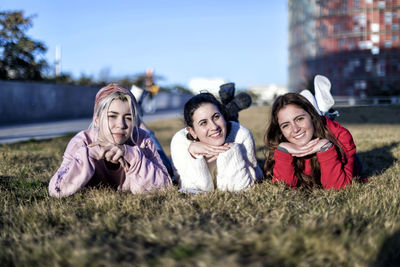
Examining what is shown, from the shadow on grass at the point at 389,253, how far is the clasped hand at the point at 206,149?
69.5 inches

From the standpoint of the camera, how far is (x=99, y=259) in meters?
1.79

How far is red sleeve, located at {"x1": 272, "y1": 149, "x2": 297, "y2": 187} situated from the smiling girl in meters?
0.96

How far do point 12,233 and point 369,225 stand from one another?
1940 mm

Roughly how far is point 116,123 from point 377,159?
387cm

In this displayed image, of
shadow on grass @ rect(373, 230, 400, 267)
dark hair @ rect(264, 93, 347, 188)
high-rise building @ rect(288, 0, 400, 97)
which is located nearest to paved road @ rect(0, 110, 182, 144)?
dark hair @ rect(264, 93, 347, 188)

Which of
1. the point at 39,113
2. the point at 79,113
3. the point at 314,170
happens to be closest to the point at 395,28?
the point at 79,113

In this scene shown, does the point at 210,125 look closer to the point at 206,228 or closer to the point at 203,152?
the point at 203,152

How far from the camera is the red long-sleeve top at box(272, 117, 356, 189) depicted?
3.46 meters

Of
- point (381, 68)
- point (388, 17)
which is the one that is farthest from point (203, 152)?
point (388, 17)

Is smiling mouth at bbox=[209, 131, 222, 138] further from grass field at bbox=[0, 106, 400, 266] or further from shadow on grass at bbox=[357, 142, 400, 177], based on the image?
shadow on grass at bbox=[357, 142, 400, 177]

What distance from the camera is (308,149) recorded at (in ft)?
11.5

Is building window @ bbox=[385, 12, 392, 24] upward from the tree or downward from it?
upward

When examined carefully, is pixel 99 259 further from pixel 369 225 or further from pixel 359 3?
pixel 359 3

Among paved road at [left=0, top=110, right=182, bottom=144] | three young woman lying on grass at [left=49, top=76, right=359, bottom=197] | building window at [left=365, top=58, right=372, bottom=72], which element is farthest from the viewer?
building window at [left=365, top=58, right=372, bottom=72]
